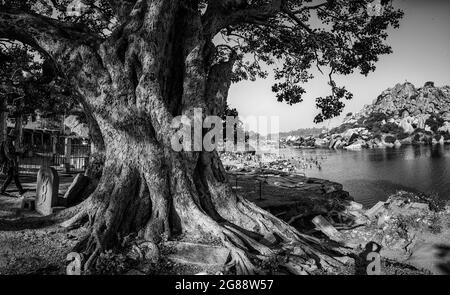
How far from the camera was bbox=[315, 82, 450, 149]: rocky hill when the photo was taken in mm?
110188

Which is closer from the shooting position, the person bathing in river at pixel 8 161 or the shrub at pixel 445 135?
the person bathing in river at pixel 8 161

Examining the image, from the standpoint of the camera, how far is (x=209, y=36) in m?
9.19

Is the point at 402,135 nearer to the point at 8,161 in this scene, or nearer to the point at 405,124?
the point at 405,124

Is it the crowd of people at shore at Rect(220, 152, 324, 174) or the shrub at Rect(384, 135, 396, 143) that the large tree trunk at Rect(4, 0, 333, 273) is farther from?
the shrub at Rect(384, 135, 396, 143)

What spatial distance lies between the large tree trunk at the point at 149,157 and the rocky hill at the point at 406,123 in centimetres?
10849

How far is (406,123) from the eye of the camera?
4916 inches

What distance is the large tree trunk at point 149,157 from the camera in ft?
23.4

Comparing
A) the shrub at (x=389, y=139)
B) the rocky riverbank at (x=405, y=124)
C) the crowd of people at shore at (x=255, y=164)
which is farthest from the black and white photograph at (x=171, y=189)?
the shrub at (x=389, y=139)

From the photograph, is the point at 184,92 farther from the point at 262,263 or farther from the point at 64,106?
the point at 64,106

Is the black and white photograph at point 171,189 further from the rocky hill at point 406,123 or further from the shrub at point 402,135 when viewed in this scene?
the shrub at point 402,135

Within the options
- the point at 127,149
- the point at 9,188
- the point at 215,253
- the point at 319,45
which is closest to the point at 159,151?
the point at 127,149

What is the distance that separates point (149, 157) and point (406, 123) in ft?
460

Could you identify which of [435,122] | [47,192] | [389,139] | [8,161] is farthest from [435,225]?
[435,122]
